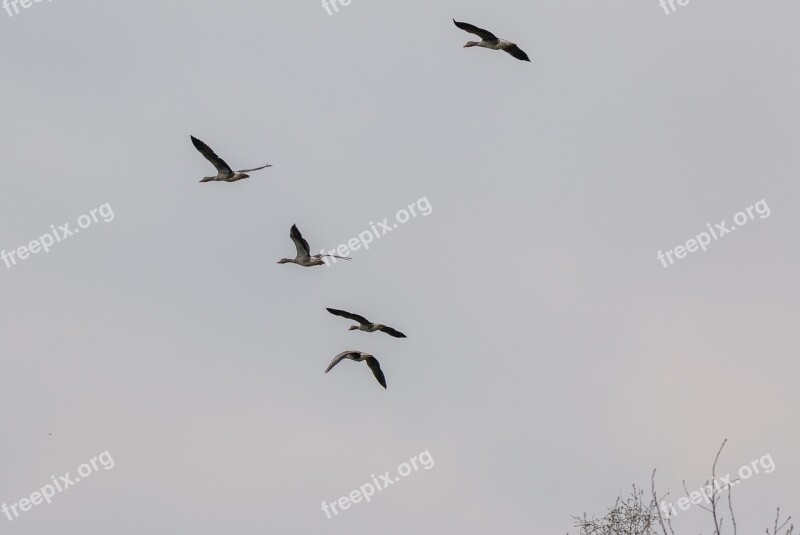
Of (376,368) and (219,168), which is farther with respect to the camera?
(219,168)

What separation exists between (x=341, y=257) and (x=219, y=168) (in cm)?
451

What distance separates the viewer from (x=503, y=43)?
3203cm

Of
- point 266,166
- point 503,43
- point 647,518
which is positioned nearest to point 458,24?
point 503,43

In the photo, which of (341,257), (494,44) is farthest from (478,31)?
(341,257)

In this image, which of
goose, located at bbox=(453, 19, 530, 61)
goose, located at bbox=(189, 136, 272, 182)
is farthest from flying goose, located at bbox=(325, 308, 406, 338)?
goose, located at bbox=(453, 19, 530, 61)

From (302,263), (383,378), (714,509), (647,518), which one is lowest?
(647,518)

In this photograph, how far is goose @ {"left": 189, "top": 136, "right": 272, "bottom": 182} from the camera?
34.0 m

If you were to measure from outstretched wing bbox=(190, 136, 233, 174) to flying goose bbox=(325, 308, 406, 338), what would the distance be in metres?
5.40

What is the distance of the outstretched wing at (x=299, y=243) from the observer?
32.5m

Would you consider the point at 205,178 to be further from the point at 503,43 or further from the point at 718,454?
the point at 718,454

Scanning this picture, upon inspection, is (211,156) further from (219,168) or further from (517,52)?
(517,52)

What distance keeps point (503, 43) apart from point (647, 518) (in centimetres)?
1244

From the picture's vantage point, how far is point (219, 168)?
34.4 m

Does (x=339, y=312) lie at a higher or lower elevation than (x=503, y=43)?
lower
